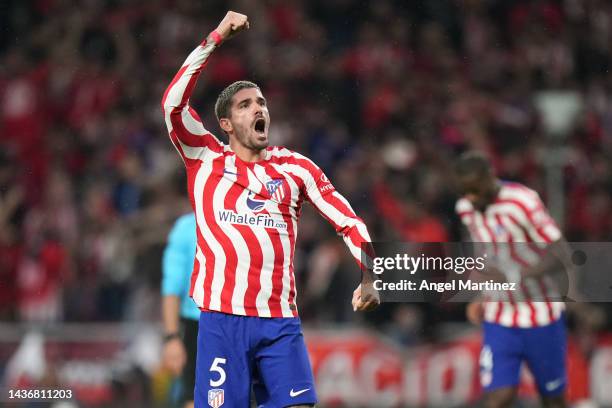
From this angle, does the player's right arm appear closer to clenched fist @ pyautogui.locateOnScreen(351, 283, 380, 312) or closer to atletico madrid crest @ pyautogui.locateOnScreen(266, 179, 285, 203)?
atletico madrid crest @ pyautogui.locateOnScreen(266, 179, 285, 203)

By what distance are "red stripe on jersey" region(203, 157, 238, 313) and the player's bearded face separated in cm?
17

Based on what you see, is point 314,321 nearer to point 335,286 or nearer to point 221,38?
point 335,286

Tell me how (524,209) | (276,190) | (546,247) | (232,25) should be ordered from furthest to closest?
(524,209) < (546,247) < (276,190) < (232,25)

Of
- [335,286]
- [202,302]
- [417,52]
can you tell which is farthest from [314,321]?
[202,302]

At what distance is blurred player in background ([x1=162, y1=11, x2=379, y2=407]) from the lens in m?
5.27

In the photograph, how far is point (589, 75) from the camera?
14109 mm

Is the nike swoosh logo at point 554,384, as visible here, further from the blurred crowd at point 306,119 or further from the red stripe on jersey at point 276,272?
the blurred crowd at point 306,119

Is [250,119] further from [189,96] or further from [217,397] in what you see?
[217,397]

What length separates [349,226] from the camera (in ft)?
17.4

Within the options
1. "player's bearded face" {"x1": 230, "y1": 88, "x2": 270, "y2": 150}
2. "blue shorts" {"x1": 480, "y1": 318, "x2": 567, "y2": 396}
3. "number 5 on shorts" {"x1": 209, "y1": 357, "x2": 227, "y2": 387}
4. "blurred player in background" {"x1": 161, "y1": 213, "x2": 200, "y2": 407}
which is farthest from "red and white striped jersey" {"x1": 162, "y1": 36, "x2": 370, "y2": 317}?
"blue shorts" {"x1": 480, "y1": 318, "x2": 567, "y2": 396}

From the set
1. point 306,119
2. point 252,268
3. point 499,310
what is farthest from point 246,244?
point 306,119

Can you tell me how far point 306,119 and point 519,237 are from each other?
5.99 metres

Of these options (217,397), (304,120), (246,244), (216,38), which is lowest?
(217,397)

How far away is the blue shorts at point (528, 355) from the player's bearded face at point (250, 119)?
2.79 metres
